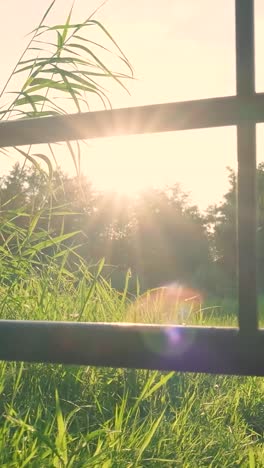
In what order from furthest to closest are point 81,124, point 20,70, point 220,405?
point 220,405
point 20,70
point 81,124

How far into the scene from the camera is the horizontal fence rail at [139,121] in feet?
2.35

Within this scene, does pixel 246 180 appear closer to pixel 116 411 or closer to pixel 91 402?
pixel 116 411

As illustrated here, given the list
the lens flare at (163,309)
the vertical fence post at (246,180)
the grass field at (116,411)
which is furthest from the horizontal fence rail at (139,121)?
the lens flare at (163,309)

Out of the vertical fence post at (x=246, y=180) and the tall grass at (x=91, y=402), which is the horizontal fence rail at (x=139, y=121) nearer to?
the vertical fence post at (x=246, y=180)

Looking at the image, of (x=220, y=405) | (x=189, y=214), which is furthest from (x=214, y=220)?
(x=220, y=405)

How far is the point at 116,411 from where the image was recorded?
1.72 meters

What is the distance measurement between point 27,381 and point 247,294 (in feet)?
5.46

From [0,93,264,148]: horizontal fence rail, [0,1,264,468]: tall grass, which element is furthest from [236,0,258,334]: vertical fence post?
[0,1,264,468]: tall grass

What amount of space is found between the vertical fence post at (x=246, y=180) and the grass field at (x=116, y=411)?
2.97 ft

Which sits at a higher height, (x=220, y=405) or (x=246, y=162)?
(x=246, y=162)

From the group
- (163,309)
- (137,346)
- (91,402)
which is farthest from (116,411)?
(163,309)

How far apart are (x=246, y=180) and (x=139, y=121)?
0.15 meters

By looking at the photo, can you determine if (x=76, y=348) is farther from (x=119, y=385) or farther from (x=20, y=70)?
(x=119, y=385)

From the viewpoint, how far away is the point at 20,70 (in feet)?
4.89
